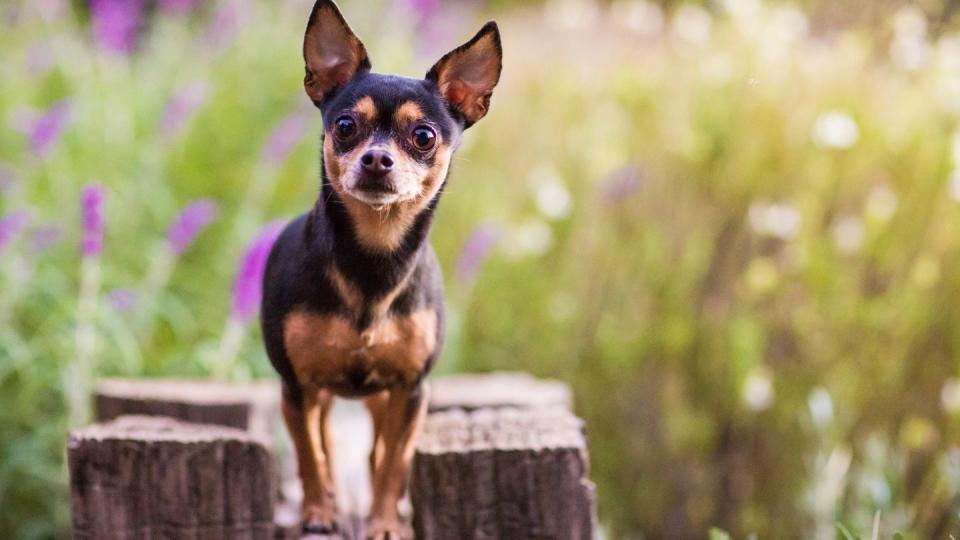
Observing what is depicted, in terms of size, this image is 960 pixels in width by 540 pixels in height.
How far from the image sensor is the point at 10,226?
333 centimetres

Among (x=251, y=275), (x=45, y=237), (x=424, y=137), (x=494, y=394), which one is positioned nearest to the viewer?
(x=424, y=137)

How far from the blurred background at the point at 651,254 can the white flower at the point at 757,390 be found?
0.04ft

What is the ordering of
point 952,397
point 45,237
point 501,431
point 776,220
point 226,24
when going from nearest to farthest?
point 501,431, point 45,237, point 952,397, point 776,220, point 226,24

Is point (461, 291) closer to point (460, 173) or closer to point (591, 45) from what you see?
point (460, 173)

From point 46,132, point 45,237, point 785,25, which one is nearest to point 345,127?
point 46,132

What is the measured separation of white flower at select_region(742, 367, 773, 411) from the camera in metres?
3.86

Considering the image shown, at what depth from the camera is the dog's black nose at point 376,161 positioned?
1899 millimetres

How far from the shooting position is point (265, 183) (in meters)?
4.64

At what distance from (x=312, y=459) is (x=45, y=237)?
1795 millimetres

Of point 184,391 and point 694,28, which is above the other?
point 694,28

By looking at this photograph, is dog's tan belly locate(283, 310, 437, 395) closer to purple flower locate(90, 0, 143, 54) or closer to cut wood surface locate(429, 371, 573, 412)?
cut wood surface locate(429, 371, 573, 412)

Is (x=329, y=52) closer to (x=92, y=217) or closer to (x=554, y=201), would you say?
(x=92, y=217)

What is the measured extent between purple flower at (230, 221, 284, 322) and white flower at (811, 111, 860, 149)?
6.14 ft

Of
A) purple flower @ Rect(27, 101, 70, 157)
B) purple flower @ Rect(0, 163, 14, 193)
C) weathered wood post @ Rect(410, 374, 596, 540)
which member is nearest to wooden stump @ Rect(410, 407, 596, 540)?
weathered wood post @ Rect(410, 374, 596, 540)
